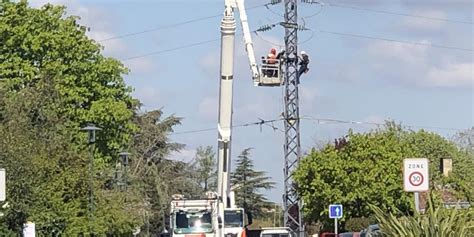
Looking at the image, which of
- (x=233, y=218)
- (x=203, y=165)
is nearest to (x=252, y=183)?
(x=203, y=165)

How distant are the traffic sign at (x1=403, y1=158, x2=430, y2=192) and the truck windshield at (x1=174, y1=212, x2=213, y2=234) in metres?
17.6

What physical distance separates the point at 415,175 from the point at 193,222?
728 inches

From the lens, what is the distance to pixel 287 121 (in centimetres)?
5612

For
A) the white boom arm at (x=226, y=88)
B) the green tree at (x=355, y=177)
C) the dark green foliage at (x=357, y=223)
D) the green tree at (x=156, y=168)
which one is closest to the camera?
the white boom arm at (x=226, y=88)

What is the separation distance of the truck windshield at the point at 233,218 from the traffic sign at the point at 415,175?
57.9 ft

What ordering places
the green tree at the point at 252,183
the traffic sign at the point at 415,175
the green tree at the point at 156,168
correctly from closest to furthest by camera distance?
1. the traffic sign at the point at 415,175
2. the green tree at the point at 156,168
3. the green tree at the point at 252,183

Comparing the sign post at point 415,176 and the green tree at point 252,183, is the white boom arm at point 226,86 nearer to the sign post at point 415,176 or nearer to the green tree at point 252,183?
the sign post at point 415,176

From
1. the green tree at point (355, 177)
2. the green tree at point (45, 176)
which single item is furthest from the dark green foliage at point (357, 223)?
the green tree at point (45, 176)

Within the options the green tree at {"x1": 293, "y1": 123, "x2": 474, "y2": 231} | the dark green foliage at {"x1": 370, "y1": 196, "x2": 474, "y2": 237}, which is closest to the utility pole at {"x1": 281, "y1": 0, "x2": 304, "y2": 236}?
the green tree at {"x1": 293, "y1": 123, "x2": 474, "y2": 231}

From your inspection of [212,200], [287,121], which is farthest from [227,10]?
[287,121]

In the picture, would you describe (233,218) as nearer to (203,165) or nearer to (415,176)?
(415,176)

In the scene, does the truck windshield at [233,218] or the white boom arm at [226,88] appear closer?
the white boom arm at [226,88]

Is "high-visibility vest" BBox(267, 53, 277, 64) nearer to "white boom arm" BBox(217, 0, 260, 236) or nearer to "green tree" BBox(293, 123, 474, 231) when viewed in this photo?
"white boom arm" BBox(217, 0, 260, 236)

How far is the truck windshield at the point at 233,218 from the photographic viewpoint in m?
38.1
